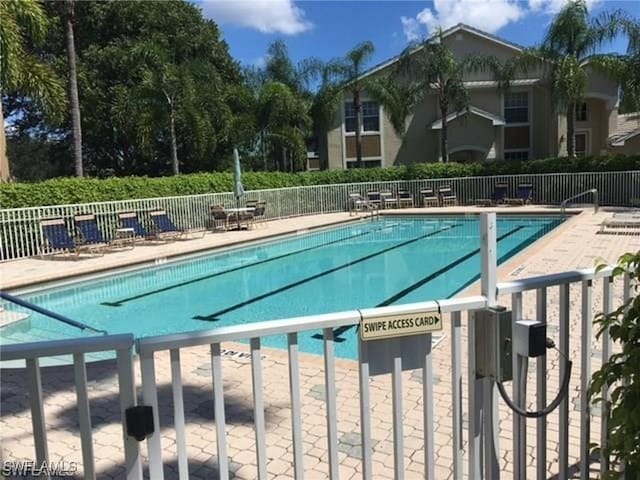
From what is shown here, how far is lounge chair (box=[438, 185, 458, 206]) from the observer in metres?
23.3

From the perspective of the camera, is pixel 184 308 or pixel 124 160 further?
pixel 124 160

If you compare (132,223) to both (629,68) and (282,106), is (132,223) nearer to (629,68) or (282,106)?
(282,106)

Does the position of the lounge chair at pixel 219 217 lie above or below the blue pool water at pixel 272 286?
above

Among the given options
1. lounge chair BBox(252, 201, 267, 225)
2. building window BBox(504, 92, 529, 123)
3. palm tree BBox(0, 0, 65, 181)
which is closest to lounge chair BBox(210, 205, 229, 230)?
lounge chair BBox(252, 201, 267, 225)

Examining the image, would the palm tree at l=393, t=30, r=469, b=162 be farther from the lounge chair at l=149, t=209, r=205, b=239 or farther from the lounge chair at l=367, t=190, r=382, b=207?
the lounge chair at l=149, t=209, r=205, b=239

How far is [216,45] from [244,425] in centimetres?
A: 3064

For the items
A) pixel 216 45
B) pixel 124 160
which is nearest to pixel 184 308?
pixel 124 160

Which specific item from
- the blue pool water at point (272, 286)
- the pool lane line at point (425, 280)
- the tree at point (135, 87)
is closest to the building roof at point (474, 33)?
the tree at point (135, 87)

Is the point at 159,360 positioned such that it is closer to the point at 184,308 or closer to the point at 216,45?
the point at 184,308

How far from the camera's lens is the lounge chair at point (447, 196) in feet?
76.3

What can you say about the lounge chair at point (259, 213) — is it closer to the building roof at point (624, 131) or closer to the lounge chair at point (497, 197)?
the lounge chair at point (497, 197)

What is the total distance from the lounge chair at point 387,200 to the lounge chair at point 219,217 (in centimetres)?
805

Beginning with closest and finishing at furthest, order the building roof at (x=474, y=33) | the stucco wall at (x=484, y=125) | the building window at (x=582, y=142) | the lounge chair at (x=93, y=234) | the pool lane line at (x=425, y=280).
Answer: the pool lane line at (x=425, y=280) < the lounge chair at (x=93, y=234) < the stucco wall at (x=484, y=125) < the building roof at (x=474, y=33) < the building window at (x=582, y=142)

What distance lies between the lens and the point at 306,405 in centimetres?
379
